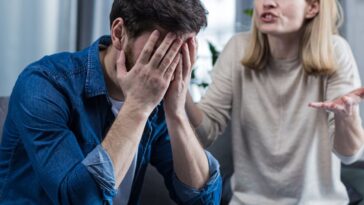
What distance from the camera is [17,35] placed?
2.15 meters

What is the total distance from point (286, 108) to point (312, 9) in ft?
1.02

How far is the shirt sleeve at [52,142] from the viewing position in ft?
3.02

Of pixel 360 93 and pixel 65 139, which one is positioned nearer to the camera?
pixel 65 139

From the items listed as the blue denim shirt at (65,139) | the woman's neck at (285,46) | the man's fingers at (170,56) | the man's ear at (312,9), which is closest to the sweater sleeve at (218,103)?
the woman's neck at (285,46)

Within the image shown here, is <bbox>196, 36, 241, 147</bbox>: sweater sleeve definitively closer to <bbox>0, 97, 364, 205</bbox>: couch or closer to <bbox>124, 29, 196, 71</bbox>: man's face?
<bbox>0, 97, 364, 205</bbox>: couch

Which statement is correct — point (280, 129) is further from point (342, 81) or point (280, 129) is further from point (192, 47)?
point (192, 47)

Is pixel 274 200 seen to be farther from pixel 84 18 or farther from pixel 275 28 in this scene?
pixel 84 18

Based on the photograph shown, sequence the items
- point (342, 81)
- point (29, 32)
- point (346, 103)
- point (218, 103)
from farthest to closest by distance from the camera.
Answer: point (29, 32) < point (218, 103) < point (342, 81) < point (346, 103)

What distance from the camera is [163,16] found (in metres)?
0.99

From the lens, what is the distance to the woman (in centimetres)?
151

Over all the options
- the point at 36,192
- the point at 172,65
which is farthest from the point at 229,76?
the point at 36,192

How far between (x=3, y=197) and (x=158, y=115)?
38 centimetres

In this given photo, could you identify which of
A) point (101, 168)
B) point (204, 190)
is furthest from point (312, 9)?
point (101, 168)

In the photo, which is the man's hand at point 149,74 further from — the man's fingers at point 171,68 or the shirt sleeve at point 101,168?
the shirt sleeve at point 101,168
